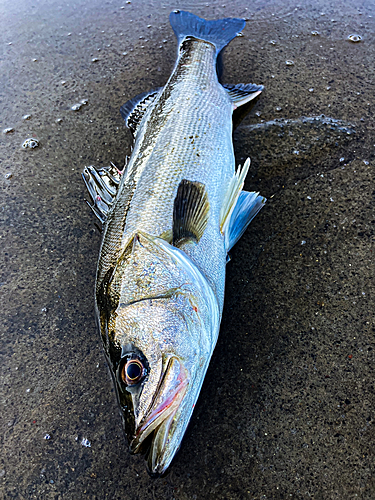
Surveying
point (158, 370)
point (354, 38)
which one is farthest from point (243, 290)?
point (354, 38)

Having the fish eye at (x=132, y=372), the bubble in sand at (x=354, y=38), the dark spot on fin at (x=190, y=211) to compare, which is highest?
the bubble in sand at (x=354, y=38)

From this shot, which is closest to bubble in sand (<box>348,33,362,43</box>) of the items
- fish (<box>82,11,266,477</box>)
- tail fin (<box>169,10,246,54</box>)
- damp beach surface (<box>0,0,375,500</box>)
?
damp beach surface (<box>0,0,375,500</box>)

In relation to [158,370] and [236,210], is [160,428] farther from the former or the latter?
[236,210]

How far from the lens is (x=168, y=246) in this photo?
200 centimetres

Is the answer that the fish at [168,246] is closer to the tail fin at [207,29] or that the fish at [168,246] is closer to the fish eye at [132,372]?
the fish eye at [132,372]

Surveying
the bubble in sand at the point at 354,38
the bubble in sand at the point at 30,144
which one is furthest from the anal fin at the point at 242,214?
the bubble in sand at the point at 354,38

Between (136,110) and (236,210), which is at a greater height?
(136,110)

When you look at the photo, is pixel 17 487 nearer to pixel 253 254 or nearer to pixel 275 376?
pixel 275 376

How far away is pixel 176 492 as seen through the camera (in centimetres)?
178

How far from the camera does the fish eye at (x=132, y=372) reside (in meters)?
1.56

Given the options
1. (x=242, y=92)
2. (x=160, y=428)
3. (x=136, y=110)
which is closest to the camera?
(x=160, y=428)

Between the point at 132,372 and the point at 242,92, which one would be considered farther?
the point at 242,92

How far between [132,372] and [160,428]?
276 mm

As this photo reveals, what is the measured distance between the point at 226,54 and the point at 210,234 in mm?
2944
